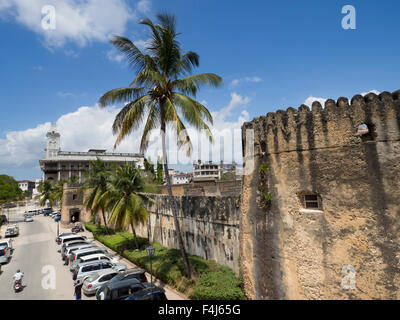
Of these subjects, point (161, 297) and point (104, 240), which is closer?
point (161, 297)

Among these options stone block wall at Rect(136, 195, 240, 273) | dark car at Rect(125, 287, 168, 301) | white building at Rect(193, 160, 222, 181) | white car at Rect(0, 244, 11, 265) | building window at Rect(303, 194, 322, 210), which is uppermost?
white building at Rect(193, 160, 222, 181)

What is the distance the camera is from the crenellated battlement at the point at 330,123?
626 centimetres

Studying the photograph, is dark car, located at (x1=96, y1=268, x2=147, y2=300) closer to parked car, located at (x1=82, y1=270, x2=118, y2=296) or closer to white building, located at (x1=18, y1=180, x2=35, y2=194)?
parked car, located at (x1=82, y1=270, x2=118, y2=296)

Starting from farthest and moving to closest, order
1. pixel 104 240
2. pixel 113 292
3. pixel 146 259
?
pixel 104 240 → pixel 146 259 → pixel 113 292

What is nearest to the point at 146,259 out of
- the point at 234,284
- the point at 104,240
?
the point at 234,284

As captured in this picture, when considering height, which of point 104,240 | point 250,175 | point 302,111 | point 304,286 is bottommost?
point 104,240

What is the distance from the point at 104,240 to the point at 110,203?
684 centimetres

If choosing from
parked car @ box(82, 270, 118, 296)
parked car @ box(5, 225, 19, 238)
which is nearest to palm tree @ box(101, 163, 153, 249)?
parked car @ box(82, 270, 118, 296)

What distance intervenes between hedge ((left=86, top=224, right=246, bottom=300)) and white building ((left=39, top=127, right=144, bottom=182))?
51676mm

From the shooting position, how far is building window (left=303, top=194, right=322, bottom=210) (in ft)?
23.8

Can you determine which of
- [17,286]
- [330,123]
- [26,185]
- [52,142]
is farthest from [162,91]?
[26,185]

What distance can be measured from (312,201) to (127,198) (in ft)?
43.2

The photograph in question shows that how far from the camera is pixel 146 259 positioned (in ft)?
50.9

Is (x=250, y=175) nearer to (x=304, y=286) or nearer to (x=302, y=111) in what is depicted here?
(x=302, y=111)
